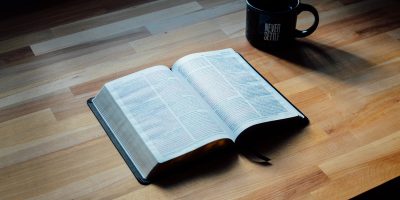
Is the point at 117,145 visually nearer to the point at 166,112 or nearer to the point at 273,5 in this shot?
the point at 166,112

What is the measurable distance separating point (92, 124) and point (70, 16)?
392mm

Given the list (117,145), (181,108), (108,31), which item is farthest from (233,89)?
(108,31)

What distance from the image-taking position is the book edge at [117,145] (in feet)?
2.77

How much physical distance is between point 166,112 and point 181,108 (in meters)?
0.03

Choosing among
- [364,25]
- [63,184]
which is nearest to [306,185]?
[63,184]

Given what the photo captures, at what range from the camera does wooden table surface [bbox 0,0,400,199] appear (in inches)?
33.1

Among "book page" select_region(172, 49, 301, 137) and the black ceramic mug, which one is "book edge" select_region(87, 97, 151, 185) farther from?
the black ceramic mug

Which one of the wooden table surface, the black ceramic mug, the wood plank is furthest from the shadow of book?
the wood plank

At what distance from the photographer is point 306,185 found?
836 millimetres

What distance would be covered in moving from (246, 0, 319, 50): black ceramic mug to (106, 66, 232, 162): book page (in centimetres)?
21

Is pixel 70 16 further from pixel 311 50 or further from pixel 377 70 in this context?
pixel 377 70

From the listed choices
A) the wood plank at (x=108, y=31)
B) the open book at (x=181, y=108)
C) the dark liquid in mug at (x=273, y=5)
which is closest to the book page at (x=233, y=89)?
the open book at (x=181, y=108)

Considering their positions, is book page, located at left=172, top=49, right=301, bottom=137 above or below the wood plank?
above

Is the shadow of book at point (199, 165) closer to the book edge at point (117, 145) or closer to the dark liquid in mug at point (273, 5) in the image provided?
the book edge at point (117, 145)
